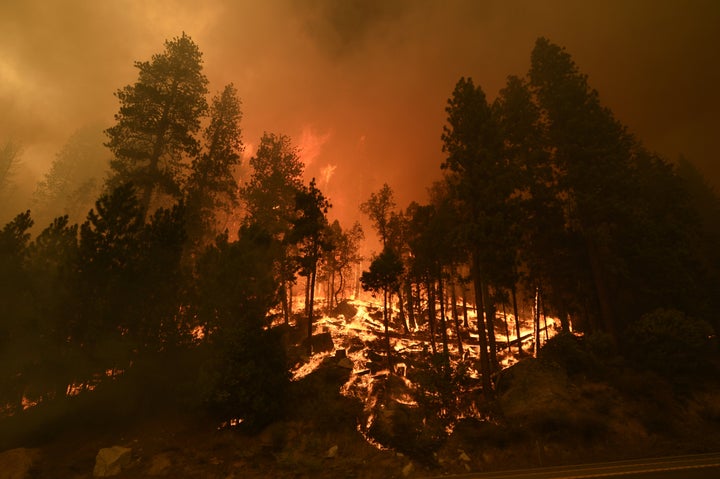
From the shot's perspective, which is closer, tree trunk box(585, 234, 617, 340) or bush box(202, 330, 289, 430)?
bush box(202, 330, 289, 430)

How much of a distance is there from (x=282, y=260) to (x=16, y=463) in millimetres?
20021

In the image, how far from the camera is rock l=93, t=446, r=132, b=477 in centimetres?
1151

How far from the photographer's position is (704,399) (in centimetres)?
1655

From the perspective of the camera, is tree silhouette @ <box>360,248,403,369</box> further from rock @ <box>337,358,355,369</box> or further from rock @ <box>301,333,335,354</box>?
rock @ <box>337,358,355,369</box>

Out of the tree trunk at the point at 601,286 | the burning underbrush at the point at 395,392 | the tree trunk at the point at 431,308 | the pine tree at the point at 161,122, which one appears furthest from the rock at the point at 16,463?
the tree trunk at the point at 601,286

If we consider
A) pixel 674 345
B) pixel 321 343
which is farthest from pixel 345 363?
pixel 674 345

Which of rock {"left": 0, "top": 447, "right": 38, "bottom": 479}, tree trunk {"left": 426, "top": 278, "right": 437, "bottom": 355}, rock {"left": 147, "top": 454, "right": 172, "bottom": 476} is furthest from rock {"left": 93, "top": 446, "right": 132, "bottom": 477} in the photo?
tree trunk {"left": 426, "top": 278, "right": 437, "bottom": 355}

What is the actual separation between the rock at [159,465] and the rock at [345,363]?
1171cm

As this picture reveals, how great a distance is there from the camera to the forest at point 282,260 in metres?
13.7

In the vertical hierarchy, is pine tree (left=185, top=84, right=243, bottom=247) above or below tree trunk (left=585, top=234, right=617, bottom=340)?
above

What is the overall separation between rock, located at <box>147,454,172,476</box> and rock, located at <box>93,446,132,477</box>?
857mm

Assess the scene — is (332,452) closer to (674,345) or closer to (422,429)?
(422,429)

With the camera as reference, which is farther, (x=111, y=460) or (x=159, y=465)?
(x=159, y=465)

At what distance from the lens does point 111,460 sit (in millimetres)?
11766
